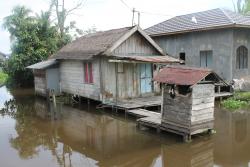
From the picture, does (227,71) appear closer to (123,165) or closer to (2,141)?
(123,165)

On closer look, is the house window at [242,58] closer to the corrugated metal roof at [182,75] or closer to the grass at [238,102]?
the grass at [238,102]

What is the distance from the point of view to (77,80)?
19.9 metres

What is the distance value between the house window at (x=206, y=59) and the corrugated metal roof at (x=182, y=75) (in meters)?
9.79

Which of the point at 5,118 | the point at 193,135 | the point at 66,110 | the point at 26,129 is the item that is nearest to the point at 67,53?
the point at 66,110

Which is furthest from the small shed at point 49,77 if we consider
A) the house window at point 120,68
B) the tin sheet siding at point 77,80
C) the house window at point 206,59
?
the house window at point 206,59

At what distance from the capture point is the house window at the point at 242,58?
19.4 metres

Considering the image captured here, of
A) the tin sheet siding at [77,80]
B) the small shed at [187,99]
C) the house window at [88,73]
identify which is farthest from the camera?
the house window at [88,73]

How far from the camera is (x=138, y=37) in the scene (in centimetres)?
1805

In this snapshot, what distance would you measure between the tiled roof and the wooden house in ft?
11.7

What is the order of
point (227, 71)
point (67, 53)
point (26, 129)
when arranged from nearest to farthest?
point (26, 129) → point (227, 71) → point (67, 53)

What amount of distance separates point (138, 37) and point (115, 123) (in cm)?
628

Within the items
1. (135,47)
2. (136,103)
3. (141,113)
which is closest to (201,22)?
(135,47)

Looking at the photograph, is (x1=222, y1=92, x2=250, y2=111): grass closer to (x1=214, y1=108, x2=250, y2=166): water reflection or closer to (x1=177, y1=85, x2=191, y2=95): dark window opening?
(x1=214, y1=108, x2=250, y2=166): water reflection

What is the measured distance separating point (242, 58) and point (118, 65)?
842 cm
